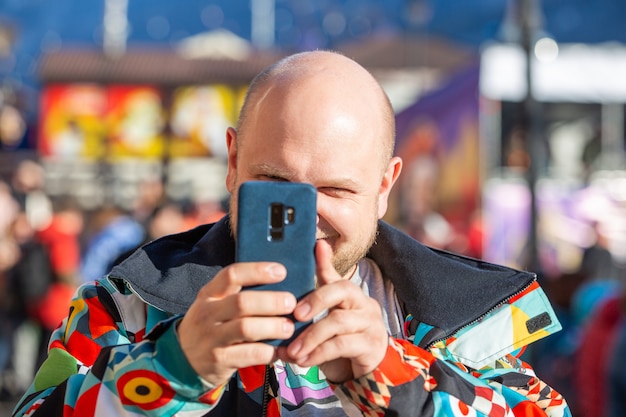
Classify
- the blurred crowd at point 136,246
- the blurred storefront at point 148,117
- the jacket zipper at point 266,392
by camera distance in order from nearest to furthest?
the jacket zipper at point 266,392
the blurred crowd at point 136,246
the blurred storefront at point 148,117

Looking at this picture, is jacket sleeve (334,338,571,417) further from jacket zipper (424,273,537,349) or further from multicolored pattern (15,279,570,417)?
jacket zipper (424,273,537,349)

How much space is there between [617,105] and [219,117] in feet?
26.9

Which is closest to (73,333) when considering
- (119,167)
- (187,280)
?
(187,280)

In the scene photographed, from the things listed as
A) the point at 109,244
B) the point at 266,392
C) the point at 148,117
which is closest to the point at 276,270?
the point at 266,392

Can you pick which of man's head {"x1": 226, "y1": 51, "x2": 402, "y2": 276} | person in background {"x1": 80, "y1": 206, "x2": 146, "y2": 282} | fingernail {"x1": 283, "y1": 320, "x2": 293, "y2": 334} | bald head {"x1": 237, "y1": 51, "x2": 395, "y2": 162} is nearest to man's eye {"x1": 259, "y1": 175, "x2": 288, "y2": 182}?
man's head {"x1": 226, "y1": 51, "x2": 402, "y2": 276}

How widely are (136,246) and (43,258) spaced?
408 centimetres

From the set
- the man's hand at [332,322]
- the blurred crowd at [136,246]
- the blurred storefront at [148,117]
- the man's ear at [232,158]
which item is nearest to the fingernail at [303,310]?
the man's hand at [332,322]

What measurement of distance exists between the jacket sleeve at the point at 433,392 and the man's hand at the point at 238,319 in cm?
24

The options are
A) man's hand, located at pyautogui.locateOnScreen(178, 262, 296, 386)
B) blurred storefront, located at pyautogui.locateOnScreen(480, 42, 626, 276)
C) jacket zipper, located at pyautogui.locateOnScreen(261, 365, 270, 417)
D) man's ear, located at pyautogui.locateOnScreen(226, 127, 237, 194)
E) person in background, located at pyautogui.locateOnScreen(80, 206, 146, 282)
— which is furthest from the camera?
blurred storefront, located at pyautogui.locateOnScreen(480, 42, 626, 276)

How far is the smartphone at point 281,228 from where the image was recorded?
5.56ft

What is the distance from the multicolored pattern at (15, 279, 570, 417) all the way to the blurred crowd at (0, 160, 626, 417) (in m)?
3.46

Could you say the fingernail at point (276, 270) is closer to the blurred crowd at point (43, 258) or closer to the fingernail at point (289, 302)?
the fingernail at point (289, 302)

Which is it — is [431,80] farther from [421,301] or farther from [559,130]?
[421,301]

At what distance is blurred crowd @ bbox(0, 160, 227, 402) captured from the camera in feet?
28.1
